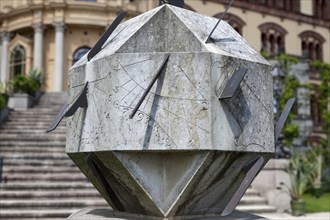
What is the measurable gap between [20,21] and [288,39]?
21.1 meters

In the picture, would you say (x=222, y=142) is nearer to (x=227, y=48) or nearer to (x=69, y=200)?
(x=227, y=48)

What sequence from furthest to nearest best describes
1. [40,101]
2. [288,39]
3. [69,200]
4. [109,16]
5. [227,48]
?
[288,39] < [109,16] < [40,101] < [69,200] < [227,48]

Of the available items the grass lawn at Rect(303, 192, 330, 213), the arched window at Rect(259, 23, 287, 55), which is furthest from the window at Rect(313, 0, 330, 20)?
the grass lawn at Rect(303, 192, 330, 213)

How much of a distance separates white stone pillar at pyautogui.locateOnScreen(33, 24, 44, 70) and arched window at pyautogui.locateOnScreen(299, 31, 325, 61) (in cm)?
2181

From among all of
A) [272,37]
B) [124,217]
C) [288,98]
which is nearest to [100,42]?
[124,217]

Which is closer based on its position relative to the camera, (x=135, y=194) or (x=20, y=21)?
(x=135, y=194)

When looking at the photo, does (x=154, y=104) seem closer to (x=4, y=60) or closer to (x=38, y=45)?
(x=38, y=45)

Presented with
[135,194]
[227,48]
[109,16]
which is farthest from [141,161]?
[109,16]

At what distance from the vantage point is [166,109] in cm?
416

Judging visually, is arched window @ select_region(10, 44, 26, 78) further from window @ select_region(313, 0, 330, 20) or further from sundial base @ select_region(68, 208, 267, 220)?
window @ select_region(313, 0, 330, 20)

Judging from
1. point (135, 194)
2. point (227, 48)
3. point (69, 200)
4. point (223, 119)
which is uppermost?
point (227, 48)

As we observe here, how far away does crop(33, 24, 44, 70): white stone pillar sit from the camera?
2725 cm

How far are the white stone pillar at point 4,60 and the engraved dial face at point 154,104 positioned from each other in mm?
25464

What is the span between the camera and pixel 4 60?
93.1 feet
